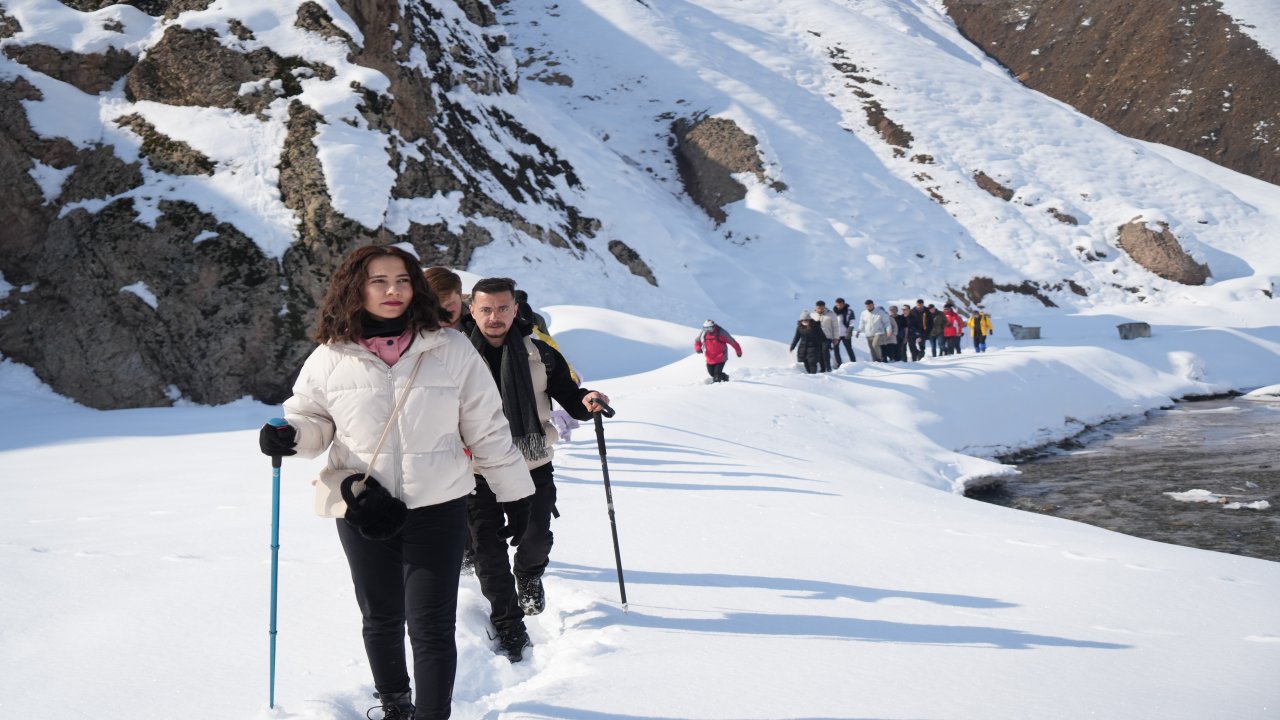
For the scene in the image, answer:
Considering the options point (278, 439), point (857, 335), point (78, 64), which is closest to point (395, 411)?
point (278, 439)

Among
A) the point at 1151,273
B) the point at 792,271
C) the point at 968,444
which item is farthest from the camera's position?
the point at 1151,273

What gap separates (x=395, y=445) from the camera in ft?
10.9

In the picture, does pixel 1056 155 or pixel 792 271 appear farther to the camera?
pixel 1056 155

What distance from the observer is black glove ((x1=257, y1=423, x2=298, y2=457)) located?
3.18 m

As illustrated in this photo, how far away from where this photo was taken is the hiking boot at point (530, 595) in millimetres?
4910

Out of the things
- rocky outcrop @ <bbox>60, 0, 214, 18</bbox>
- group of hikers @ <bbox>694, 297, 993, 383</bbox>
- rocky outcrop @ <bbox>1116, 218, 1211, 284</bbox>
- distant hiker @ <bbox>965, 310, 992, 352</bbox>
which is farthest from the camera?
rocky outcrop @ <bbox>1116, 218, 1211, 284</bbox>

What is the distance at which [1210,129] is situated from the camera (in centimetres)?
5741

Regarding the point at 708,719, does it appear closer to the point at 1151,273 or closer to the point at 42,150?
the point at 42,150

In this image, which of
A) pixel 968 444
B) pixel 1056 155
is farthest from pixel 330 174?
pixel 1056 155

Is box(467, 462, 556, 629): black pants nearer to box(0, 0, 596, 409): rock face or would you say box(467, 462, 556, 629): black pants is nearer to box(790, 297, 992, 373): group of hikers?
box(790, 297, 992, 373): group of hikers

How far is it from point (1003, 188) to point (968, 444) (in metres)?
27.9

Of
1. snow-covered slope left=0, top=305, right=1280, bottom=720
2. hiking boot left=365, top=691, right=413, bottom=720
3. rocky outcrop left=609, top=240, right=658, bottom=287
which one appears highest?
→ rocky outcrop left=609, top=240, right=658, bottom=287

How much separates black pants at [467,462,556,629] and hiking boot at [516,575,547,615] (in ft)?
0.10

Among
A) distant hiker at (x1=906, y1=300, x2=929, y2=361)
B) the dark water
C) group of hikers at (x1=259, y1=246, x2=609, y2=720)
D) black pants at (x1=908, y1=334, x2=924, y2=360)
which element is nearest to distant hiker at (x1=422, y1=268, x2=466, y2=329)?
group of hikers at (x1=259, y1=246, x2=609, y2=720)
